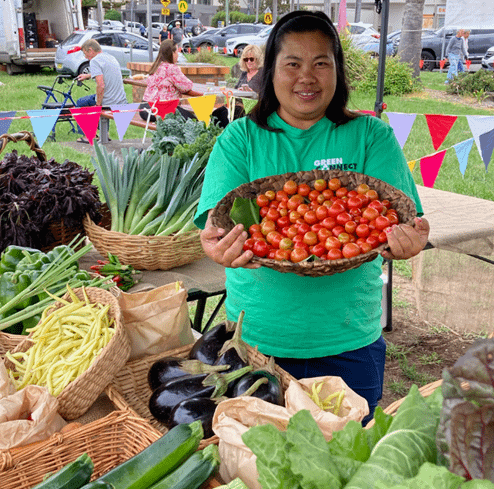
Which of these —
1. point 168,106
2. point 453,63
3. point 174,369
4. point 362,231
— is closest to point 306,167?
point 362,231

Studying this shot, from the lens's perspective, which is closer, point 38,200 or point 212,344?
point 212,344

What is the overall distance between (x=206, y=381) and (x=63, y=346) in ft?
1.50

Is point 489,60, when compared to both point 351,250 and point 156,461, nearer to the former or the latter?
point 351,250

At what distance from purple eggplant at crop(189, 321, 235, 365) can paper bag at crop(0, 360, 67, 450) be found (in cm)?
40

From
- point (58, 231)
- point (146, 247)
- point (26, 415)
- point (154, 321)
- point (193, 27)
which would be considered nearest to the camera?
point (26, 415)

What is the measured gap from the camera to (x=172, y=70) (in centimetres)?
779

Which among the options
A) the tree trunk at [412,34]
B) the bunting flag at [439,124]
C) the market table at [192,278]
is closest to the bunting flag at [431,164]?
the bunting flag at [439,124]

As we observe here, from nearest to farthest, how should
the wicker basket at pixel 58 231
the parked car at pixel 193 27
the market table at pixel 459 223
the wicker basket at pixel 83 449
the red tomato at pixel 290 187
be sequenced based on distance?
the wicker basket at pixel 83 449 → the red tomato at pixel 290 187 → the wicker basket at pixel 58 231 → the market table at pixel 459 223 → the parked car at pixel 193 27

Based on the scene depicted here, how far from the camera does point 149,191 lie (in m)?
2.88

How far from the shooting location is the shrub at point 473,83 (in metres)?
13.2

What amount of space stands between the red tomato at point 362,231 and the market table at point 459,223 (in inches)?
55.1

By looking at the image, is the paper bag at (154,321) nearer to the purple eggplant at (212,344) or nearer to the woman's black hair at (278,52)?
the purple eggplant at (212,344)

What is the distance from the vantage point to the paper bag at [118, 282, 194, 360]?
1.81m

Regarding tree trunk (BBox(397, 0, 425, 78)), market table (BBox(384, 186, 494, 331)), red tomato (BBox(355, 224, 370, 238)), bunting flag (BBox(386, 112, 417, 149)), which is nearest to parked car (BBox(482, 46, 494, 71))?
tree trunk (BBox(397, 0, 425, 78))
